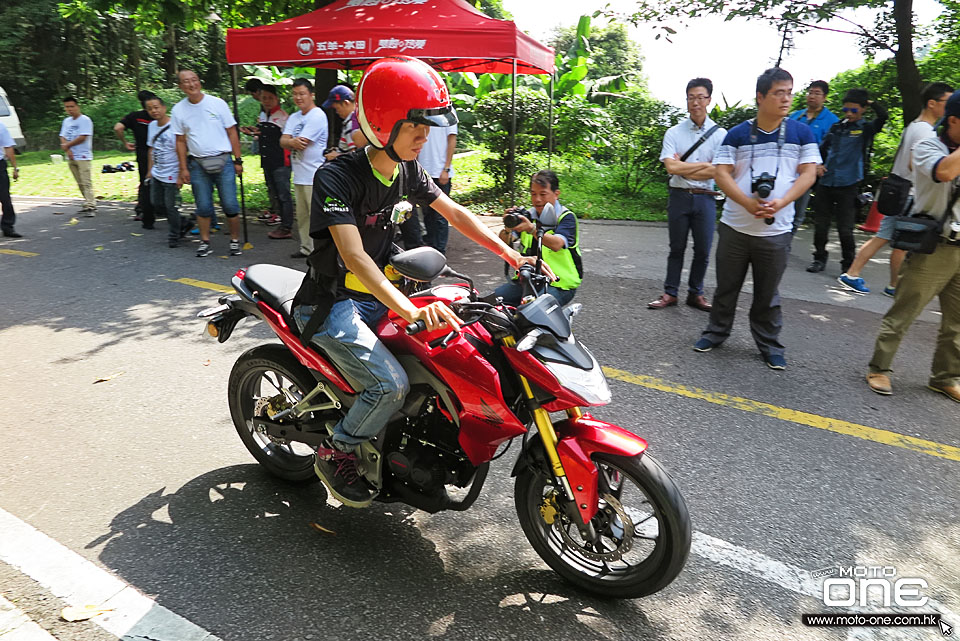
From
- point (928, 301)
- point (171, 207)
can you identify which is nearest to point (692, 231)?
point (928, 301)

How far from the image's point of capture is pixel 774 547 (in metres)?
2.93

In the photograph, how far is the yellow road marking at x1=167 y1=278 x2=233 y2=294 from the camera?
680cm

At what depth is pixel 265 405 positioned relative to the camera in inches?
134

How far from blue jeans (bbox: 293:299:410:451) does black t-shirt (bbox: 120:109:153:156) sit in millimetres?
8857

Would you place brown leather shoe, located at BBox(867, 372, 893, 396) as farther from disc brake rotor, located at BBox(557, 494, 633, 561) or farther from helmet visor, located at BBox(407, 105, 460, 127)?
helmet visor, located at BBox(407, 105, 460, 127)

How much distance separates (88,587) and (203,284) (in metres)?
4.83

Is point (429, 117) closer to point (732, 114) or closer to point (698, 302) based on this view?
point (698, 302)

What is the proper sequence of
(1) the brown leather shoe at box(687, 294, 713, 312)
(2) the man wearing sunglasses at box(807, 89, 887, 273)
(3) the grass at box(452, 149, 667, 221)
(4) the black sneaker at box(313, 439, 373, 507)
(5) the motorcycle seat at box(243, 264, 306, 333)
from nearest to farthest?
(4) the black sneaker at box(313, 439, 373, 507) < (5) the motorcycle seat at box(243, 264, 306, 333) < (1) the brown leather shoe at box(687, 294, 713, 312) < (2) the man wearing sunglasses at box(807, 89, 887, 273) < (3) the grass at box(452, 149, 667, 221)

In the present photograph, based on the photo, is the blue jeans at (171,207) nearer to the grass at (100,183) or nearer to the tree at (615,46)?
the grass at (100,183)

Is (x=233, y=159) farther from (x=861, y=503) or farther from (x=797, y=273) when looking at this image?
(x=861, y=503)

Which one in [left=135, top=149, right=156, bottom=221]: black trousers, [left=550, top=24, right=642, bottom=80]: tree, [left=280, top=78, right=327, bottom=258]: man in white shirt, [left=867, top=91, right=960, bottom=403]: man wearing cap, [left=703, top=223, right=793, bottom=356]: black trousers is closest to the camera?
[left=867, top=91, right=960, bottom=403]: man wearing cap

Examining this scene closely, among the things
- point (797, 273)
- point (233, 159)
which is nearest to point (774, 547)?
point (797, 273)

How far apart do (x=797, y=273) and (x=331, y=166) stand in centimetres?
670

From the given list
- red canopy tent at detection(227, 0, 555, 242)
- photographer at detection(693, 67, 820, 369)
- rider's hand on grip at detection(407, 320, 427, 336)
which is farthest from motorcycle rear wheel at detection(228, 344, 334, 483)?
red canopy tent at detection(227, 0, 555, 242)
